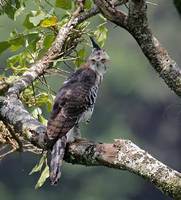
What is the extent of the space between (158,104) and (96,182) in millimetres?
4991

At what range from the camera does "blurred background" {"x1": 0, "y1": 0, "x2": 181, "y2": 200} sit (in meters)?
36.6

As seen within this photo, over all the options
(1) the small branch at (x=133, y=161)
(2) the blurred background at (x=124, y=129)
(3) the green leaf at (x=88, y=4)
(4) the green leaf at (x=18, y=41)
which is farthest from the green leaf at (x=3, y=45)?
(2) the blurred background at (x=124, y=129)

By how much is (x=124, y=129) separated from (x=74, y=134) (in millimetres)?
36053

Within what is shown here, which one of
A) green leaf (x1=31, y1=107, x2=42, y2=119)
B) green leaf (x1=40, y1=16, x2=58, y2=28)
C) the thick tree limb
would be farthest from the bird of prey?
the thick tree limb

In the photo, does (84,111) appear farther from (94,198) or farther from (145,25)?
(94,198)

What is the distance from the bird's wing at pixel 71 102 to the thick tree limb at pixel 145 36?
84 centimetres

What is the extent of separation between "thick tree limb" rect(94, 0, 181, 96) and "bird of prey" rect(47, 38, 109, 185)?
2.22 feet

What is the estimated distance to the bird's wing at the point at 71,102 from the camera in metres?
4.29

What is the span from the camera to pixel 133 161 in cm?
329

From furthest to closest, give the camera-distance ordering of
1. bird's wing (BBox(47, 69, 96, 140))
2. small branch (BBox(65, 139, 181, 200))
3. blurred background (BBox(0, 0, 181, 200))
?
blurred background (BBox(0, 0, 181, 200))
bird's wing (BBox(47, 69, 96, 140))
small branch (BBox(65, 139, 181, 200))

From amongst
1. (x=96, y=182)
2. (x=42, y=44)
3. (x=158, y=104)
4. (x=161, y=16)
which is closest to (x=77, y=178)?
(x=96, y=182)

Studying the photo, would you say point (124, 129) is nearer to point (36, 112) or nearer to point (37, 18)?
point (36, 112)

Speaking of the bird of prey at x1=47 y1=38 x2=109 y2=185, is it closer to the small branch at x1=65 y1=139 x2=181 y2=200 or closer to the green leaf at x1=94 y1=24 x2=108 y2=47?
the green leaf at x1=94 y1=24 x2=108 y2=47

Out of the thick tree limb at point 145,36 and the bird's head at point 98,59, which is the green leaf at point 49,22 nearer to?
the bird's head at point 98,59
